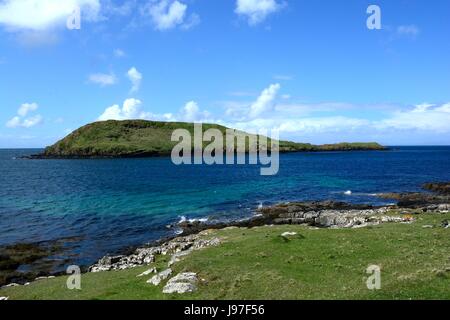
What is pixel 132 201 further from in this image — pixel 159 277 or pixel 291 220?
pixel 159 277

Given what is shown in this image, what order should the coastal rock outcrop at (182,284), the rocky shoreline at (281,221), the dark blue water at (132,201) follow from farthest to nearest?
the dark blue water at (132,201), the rocky shoreline at (281,221), the coastal rock outcrop at (182,284)

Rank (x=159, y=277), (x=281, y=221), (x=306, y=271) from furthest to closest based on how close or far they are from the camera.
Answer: (x=281, y=221) < (x=159, y=277) < (x=306, y=271)

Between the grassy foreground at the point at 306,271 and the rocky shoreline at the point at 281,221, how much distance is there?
2462mm

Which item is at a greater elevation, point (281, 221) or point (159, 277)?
point (159, 277)

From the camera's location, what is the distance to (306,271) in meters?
30.5

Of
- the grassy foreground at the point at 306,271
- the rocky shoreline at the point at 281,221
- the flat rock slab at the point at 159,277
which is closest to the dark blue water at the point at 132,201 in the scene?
the rocky shoreline at the point at 281,221

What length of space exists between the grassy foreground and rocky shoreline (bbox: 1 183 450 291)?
2462 millimetres

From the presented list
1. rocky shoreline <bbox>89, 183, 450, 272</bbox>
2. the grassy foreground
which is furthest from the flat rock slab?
rocky shoreline <bbox>89, 183, 450, 272</bbox>

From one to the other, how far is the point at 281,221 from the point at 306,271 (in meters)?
35.2

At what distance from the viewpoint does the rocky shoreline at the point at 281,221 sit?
145ft

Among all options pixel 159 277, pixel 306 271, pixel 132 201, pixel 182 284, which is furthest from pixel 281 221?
pixel 132 201

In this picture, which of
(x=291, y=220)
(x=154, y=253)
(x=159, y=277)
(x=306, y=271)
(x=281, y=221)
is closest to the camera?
(x=306, y=271)

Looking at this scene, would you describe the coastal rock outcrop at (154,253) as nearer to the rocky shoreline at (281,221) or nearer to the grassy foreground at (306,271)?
the rocky shoreline at (281,221)

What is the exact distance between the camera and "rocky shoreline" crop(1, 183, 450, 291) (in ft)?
145
